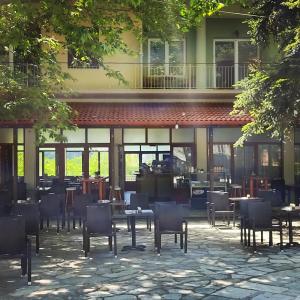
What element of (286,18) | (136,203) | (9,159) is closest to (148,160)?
(9,159)

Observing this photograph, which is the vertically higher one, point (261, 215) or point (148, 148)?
point (148, 148)

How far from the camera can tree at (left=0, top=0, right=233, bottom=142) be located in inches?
335

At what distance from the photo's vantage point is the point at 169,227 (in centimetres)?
954

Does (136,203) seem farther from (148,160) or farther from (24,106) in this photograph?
(148,160)

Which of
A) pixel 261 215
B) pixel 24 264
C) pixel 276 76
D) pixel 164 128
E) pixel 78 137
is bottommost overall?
pixel 24 264

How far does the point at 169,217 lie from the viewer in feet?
31.2

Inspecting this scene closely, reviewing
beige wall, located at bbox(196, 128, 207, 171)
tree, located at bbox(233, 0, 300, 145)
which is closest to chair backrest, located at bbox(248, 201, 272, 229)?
tree, located at bbox(233, 0, 300, 145)

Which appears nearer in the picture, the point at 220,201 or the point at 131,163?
the point at 220,201

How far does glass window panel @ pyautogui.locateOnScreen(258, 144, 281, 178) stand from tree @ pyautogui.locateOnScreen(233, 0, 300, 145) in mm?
6842

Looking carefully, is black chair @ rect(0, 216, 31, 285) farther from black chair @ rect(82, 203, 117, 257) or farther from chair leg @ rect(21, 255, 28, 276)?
black chair @ rect(82, 203, 117, 257)

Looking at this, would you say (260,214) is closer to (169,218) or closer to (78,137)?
(169,218)

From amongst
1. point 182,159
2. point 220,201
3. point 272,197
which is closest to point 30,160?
point 182,159

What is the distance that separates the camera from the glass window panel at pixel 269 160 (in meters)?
19.8

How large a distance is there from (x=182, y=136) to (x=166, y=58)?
3202mm
